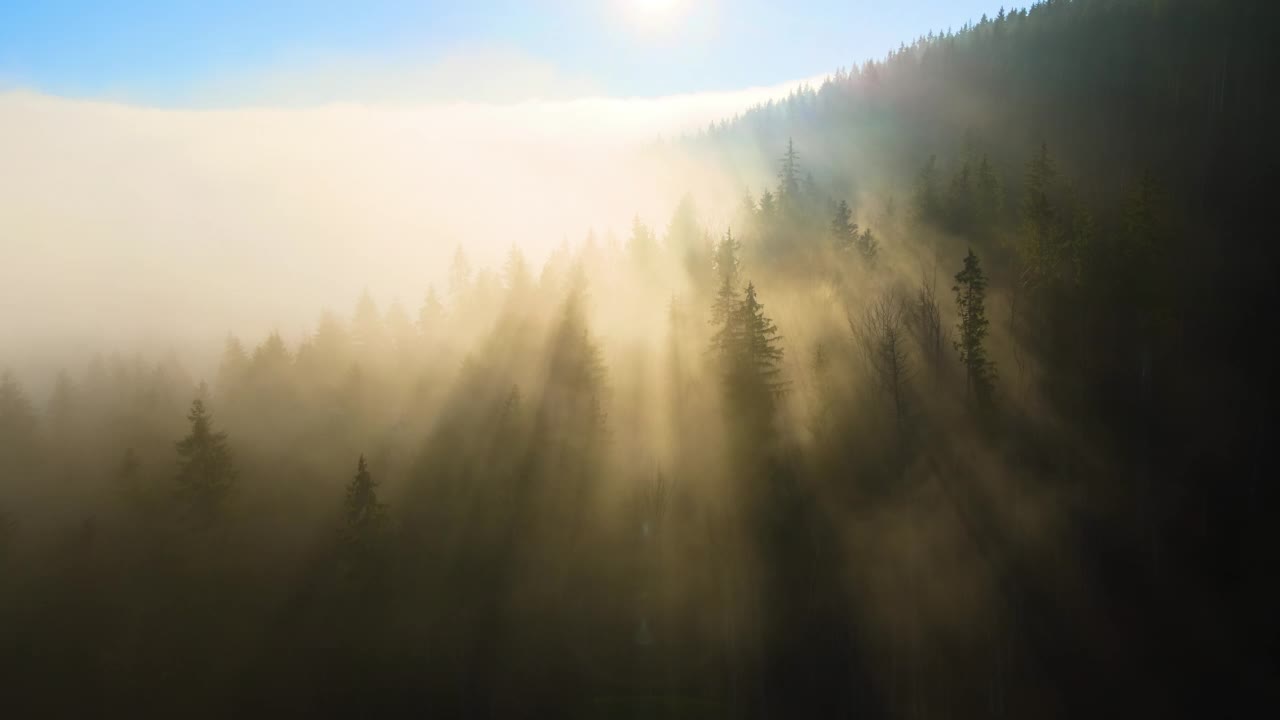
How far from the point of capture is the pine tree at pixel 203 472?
40281mm

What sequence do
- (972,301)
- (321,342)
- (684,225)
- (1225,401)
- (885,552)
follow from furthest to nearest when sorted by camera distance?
(684,225) < (321,342) < (972,301) < (1225,401) < (885,552)

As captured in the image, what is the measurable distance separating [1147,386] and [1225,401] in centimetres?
410

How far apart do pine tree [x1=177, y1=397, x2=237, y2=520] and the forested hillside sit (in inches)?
9.2

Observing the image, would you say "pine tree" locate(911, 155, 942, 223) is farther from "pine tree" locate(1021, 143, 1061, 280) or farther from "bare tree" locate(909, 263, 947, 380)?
"bare tree" locate(909, 263, 947, 380)

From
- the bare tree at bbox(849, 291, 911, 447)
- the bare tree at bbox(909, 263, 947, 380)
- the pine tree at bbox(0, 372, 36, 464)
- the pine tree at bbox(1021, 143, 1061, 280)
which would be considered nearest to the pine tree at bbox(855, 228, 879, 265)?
the bare tree at bbox(909, 263, 947, 380)

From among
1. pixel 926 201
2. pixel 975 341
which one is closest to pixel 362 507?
pixel 975 341

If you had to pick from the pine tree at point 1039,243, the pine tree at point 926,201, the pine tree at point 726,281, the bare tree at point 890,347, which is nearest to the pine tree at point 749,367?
the pine tree at point 726,281

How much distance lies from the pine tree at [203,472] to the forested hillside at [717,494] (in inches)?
9.2

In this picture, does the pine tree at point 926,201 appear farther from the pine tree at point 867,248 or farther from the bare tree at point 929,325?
the bare tree at point 929,325

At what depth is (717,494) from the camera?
43.3 m

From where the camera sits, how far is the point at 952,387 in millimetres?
46594

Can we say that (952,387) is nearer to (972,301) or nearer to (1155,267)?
(972,301)

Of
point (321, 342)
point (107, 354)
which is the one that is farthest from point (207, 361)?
point (321, 342)

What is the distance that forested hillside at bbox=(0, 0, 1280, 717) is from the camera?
112ft
